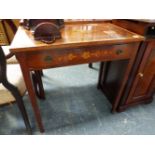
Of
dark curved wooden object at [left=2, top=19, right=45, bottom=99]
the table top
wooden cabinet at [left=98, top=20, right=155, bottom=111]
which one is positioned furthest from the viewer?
dark curved wooden object at [left=2, top=19, right=45, bottom=99]

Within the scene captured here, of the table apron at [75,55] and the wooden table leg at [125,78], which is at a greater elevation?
the table apron at [75,55]

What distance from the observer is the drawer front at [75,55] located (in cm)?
70

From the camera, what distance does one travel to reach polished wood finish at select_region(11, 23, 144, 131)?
2.19 feet

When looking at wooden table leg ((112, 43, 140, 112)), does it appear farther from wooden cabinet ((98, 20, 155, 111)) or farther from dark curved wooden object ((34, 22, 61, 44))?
dark curved wooden object ((34, 22, 61, 44))

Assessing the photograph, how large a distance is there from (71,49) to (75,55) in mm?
47

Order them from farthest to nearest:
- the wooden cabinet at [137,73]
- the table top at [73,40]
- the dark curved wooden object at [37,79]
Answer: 1. the dark curved wooden object at [37,79]
2. the wooden cabinet at [137,73]
3. the table top at [73,40]

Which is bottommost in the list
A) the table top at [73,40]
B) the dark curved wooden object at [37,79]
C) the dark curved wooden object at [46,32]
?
the dark curved wooden object at [37,79]

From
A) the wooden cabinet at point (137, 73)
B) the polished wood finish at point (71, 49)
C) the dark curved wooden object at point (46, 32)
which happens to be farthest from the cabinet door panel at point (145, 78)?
the dark curved wooden object at point (46, 32)

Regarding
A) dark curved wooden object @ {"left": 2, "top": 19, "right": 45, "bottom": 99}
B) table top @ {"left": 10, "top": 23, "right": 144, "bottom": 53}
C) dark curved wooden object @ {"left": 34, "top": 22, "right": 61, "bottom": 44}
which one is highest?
dark curved wooden object @ {"left": 34, "top": 22, "right": 61, "bottom": 44}

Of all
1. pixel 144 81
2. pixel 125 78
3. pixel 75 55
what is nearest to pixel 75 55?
pixel 75 55

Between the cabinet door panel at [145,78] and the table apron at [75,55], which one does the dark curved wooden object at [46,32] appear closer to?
the table apron at [75,55]

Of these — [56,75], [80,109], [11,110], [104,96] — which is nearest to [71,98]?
[80,109]

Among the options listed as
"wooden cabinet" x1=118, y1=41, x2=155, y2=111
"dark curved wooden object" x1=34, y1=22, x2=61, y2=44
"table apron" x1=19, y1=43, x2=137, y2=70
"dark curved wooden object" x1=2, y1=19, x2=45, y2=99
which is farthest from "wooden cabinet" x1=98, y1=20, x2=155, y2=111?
"dark curved wooden object" x1=2, y1=19, x2=45, y2=99

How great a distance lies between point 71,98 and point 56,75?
18.4 inches
